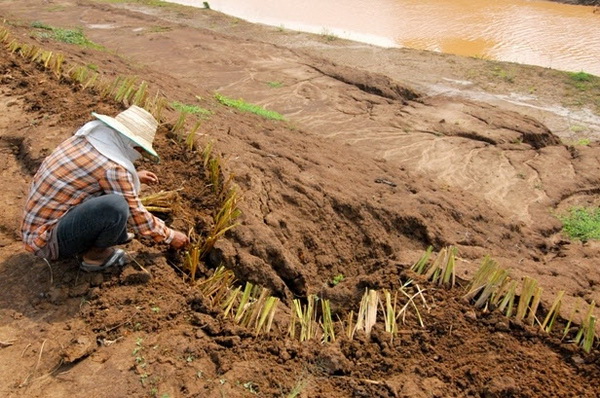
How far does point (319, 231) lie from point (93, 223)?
7.86 feet

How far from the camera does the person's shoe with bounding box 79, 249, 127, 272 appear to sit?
344 centimetres

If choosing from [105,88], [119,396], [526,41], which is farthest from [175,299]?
[526,41]

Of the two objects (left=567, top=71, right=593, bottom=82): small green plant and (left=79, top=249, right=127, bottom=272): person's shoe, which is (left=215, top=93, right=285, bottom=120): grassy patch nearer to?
(left=79, top=249, right=127, bottom=272): person's shoe

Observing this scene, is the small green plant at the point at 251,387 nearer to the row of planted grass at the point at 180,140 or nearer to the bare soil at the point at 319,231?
the bare soil at the point at 319,231

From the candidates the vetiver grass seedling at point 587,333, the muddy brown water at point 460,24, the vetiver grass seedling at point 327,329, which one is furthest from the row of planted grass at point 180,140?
the muddy brown water at point 460,24

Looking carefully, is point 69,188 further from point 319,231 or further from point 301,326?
point 319,231

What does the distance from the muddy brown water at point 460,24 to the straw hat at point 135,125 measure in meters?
12.5

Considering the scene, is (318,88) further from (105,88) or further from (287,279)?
(287,279)

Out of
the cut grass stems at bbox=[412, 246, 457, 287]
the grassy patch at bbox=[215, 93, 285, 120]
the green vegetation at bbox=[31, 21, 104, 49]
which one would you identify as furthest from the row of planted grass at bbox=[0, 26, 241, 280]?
the green vegetation at bbox=[31, 21, 104, 49]

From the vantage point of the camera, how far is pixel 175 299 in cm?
338

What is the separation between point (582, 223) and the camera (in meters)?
6.60

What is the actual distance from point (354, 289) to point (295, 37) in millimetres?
12213

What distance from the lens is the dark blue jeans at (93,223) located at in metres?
3.13

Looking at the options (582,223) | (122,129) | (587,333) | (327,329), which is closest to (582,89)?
(582,223)
